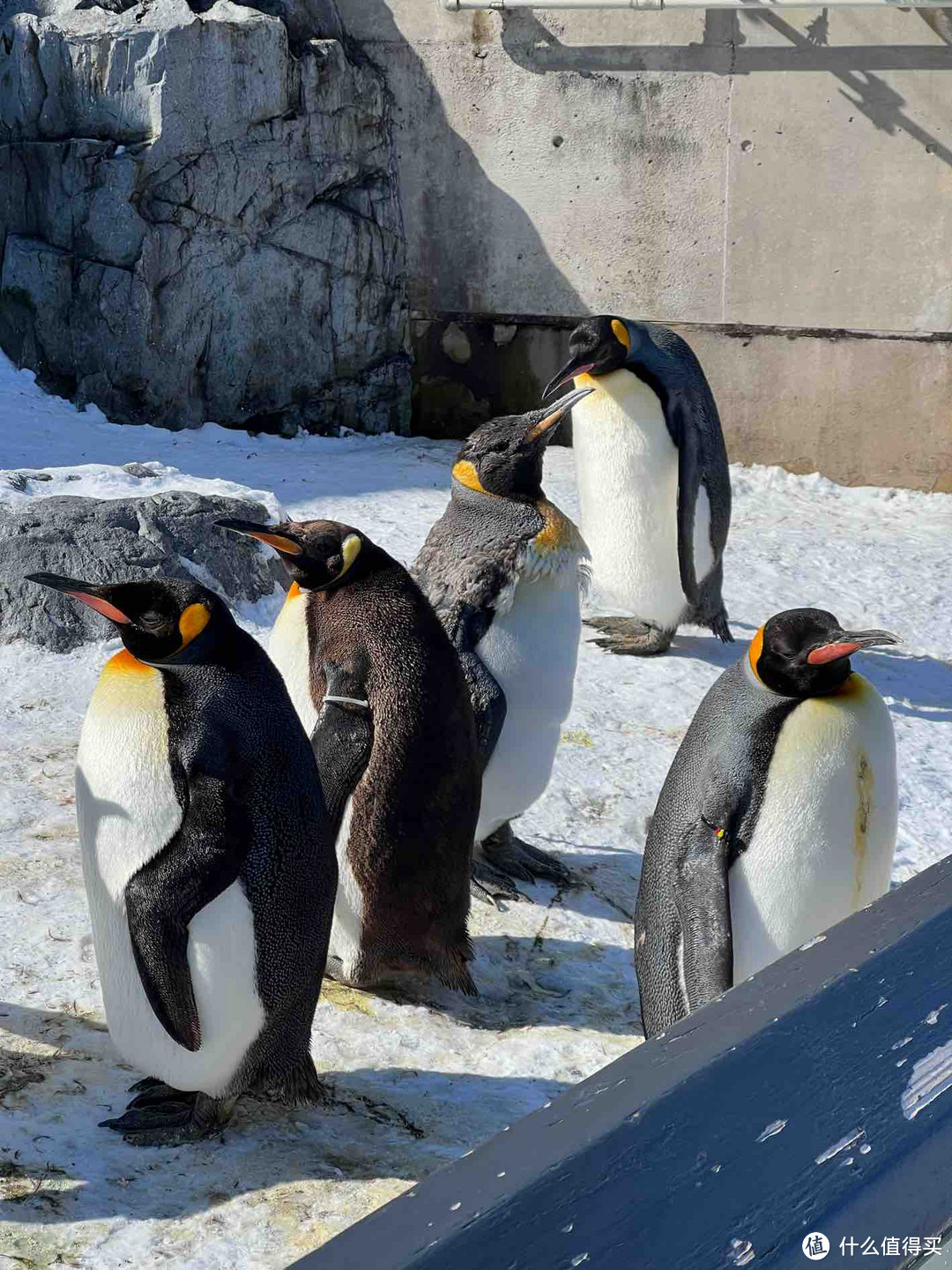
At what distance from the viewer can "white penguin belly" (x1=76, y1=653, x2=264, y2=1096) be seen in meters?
2.05

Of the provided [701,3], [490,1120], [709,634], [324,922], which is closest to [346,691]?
[324,922]

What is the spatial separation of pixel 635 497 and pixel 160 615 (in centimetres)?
305

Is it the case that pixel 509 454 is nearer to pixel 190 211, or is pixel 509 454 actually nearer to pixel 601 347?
pixel 601 347

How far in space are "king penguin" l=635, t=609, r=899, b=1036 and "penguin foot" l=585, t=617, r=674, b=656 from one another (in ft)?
8.32

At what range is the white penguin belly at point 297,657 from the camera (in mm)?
2691

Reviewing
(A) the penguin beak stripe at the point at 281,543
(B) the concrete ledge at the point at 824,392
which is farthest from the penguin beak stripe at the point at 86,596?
(B) the concrete ledge at the point at 824,392

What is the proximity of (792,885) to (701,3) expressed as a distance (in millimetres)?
5404

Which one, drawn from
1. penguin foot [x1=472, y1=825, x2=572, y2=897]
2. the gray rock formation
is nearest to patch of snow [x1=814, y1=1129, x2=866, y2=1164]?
penguin foot [x1=472, y1=825, x2=572, y2=897]

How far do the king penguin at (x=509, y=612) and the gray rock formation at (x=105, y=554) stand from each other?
1.36m

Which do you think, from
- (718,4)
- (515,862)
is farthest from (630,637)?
(718,4)

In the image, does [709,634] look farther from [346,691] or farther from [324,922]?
[324,922]

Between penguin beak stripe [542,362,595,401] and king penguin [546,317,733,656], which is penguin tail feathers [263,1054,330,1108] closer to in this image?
king penguin [546,317,733,656]

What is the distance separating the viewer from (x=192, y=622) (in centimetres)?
206

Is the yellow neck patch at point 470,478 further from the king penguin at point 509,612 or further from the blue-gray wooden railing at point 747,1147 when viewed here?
the blue-gray wooden railing at point 747,1147
